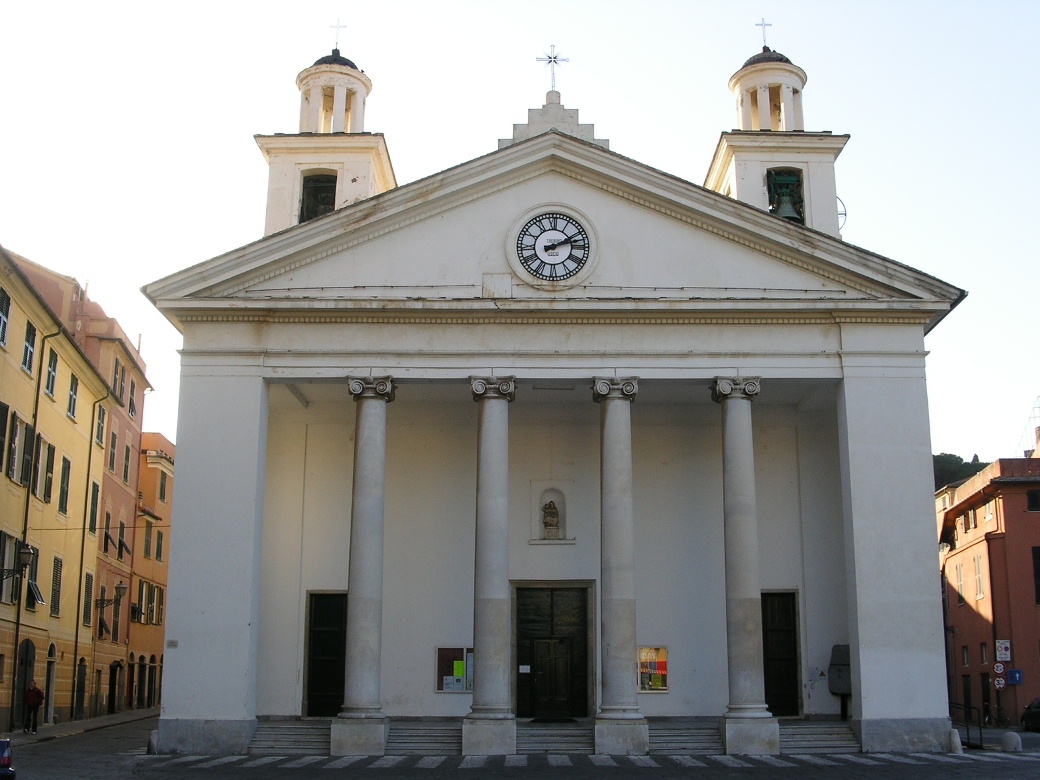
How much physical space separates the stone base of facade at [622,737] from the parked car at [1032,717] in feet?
58.0

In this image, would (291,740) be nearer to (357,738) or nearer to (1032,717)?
(357,738)

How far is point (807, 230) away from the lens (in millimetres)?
23531

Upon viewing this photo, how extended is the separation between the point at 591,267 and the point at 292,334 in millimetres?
6128

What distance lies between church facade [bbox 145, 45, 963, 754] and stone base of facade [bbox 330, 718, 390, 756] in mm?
40

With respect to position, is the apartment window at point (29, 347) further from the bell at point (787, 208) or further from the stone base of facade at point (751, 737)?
the stone base of facade at point (751, 737)

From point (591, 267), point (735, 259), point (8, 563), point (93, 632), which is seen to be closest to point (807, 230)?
point (735, 259)

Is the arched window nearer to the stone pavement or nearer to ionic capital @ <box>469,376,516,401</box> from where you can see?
ionic capital @ <box>469,376,516,401</box>

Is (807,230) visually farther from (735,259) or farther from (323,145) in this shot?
(323,145)

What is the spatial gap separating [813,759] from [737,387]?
23.1ft

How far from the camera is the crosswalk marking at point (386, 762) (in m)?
19.4

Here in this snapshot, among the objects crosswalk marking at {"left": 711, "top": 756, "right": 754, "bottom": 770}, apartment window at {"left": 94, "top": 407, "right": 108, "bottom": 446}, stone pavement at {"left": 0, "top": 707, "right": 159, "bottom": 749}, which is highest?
apartment window at {"left": 94, "top": 407, "right": 108, "bottom": 446}

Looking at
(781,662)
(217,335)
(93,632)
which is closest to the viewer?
(217,335)

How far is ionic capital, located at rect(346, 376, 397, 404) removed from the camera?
23.2 meters

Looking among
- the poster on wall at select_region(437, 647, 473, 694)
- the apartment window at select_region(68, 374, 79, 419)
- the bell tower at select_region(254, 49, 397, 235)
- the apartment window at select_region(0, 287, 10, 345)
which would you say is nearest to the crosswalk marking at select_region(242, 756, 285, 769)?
the poster on wall at select_region(437, 647, 473, 694)
